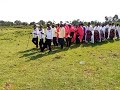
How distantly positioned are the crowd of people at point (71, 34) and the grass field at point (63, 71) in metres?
1.35

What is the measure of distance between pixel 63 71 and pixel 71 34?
9.32 m

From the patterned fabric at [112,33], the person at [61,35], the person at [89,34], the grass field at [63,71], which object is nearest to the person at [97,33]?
the person at [89,34]

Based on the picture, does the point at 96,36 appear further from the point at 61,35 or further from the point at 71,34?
the point at 61,35

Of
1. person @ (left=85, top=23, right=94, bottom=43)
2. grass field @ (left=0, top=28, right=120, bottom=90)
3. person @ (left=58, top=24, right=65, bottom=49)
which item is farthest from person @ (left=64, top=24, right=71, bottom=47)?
person @ (left=85, top=23, right=94, bottom=43)

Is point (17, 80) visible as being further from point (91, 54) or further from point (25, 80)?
point (91, 54)

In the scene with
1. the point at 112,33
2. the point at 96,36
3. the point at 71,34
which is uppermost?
the point at 71,34

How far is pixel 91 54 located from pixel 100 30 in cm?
688

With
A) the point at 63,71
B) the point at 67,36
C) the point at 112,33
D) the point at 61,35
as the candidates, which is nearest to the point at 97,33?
the point at 112,33

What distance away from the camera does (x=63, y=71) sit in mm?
14789

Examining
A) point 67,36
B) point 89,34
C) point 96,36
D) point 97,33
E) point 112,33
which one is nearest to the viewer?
point 67,36

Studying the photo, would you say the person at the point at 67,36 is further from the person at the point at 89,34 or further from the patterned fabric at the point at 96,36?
the patterned fabric at the point at 96,36

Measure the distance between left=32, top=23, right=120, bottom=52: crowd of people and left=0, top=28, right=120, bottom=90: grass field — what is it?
1.35 metres

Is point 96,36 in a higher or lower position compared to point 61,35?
lower

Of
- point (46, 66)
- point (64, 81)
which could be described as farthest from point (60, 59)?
point (64, 81)
